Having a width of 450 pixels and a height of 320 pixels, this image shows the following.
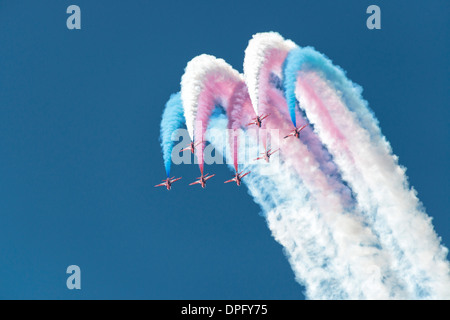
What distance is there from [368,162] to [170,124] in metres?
16.0

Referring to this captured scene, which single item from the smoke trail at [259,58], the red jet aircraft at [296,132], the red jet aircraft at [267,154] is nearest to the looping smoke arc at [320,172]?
the smoke trail at [259,58]

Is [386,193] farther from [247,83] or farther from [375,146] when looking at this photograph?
[247,83]

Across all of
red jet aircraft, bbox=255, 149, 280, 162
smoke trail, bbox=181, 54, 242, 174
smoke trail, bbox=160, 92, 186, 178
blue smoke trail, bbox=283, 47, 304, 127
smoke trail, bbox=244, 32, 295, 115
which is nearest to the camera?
blue smoke trail, bbox=283, 47, 304, 127

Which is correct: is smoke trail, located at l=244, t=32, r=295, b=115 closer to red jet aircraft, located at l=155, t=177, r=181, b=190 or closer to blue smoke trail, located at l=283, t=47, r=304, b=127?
blue smoke trail, located at l=283, t=47, r=304, b=127

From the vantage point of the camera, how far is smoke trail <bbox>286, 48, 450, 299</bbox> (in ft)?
192

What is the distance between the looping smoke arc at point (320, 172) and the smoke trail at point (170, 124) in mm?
83

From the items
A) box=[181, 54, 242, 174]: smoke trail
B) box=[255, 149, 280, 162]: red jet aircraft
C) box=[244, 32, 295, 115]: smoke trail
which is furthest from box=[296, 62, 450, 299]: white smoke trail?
box=[181, 54, 242, 174]: smoke trail

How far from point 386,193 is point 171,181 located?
17381 mm

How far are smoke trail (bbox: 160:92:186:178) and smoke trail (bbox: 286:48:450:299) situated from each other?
924cm
